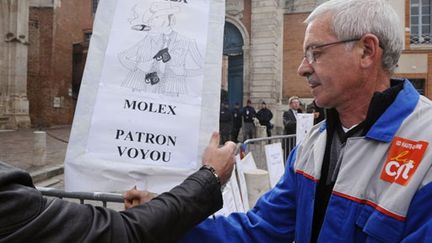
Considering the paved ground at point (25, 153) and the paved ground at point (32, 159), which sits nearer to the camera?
the paved ground at point (32, 159)

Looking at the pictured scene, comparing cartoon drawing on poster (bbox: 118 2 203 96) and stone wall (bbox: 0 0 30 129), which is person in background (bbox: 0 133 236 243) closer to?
cartoon drawing on poster (bbox: 118 2 203 96)

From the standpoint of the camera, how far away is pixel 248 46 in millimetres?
20531

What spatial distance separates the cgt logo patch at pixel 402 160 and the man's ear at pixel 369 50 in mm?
347

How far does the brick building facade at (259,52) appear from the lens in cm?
1994

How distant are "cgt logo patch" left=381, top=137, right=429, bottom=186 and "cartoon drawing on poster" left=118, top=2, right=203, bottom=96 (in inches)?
33.3

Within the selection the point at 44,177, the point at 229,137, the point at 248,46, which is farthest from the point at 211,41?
the point at 248,46

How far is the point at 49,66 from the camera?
21.1 metres

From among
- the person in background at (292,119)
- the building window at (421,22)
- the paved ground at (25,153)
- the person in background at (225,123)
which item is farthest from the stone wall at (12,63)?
the building window at (421,22)

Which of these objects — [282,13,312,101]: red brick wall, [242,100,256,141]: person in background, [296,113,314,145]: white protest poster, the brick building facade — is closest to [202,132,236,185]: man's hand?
[296,113,314,145]: white protest poster

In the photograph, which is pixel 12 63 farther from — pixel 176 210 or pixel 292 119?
pixel 176 210

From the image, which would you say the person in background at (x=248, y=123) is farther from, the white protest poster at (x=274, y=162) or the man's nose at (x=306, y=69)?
the man's nose at (x=306, y=69)

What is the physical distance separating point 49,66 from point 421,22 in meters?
19.3

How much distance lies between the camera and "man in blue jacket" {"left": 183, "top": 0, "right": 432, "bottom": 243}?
130 centimetres

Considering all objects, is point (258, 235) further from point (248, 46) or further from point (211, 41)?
point (248, 46)
